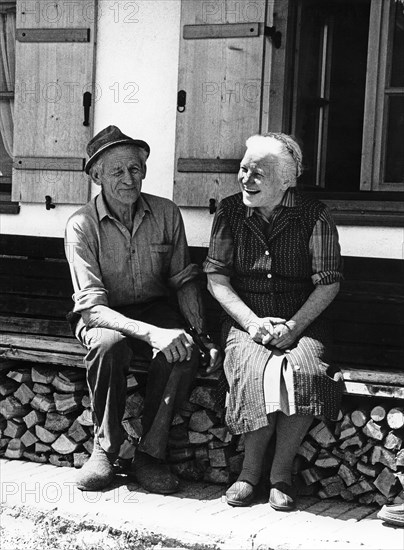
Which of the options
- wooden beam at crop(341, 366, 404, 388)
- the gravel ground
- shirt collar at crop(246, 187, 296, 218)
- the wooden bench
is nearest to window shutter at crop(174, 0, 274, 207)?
the wooden bench

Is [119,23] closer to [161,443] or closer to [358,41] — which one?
[358,41]

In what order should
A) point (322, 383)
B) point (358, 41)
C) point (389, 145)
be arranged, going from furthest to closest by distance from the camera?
point (358, 41) → point (389, 145) → point (322, 383)

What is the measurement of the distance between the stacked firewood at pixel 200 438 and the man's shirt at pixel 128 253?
1.51 ft

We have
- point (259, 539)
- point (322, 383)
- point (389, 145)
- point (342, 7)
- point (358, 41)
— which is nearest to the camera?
point (259, 539)

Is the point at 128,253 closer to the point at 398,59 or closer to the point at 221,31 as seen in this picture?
the point at 221,31

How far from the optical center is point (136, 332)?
457cm

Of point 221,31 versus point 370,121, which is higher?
point 221,31

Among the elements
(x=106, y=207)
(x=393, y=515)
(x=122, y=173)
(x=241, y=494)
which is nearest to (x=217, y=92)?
(x=122, y=173)

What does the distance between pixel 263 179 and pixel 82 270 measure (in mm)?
967

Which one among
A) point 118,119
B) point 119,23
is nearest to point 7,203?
point 118,119

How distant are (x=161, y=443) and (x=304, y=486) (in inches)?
27.5

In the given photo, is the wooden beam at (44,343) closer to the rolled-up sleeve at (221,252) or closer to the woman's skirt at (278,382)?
the rolled-up sleeve at (221,252)

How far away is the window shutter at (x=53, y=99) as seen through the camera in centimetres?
579

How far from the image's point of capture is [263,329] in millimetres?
4422
